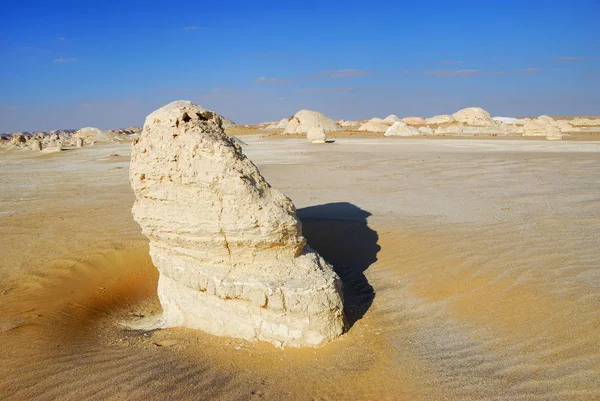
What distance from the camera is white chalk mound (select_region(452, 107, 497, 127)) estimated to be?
49156mm

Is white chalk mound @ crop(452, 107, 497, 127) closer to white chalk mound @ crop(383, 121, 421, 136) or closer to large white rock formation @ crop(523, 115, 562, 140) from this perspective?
large white rock formation @ crop(523, 115, 562, 140)

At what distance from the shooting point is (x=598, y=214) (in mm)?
7738

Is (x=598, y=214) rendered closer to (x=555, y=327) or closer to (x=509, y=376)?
(x=555, y=327)

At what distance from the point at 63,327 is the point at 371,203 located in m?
6.60

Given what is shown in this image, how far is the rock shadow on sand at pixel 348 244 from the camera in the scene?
5.43m

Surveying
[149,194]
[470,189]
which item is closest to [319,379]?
[149,194]

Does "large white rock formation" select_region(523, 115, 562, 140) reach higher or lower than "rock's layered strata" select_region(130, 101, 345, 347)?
higher

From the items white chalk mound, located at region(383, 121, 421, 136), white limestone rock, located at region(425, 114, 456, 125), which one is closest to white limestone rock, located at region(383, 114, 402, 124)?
white limestone rock, located at region(425, 114, 456, 125)

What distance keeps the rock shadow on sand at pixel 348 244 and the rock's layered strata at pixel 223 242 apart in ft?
2.34

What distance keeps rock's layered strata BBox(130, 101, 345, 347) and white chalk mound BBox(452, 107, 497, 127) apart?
47999 mm

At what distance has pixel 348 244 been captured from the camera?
284 inches

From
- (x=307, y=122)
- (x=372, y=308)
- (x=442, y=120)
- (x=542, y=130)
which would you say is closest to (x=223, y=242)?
(x=372, y=308)

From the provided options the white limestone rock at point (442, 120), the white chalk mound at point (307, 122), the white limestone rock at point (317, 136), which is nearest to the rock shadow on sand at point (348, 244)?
the white limestone rock at point (317, 136)

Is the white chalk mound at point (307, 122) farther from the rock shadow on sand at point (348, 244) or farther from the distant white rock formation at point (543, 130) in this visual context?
the rock shadow on sand at point (348, 244)
